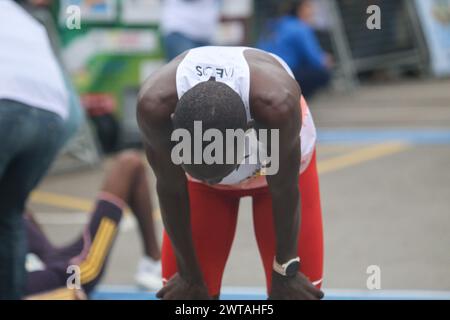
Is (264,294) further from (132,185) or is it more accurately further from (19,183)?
(19,183)

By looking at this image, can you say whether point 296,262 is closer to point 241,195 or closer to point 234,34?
point 241,195

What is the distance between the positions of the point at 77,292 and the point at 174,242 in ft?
3.05

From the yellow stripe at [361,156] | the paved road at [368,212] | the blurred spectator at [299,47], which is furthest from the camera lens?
the blurred spectator at [299,47]

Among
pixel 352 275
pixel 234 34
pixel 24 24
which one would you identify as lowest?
pixel 352 275

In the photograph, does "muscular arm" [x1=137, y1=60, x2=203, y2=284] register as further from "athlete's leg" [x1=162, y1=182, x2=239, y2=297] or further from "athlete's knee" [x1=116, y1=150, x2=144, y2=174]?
"athlete's knee" [x1=116, y1=150, x2=144, y2=174]

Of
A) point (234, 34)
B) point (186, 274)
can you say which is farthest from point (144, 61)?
point (186, 274)

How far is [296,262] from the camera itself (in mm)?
3811

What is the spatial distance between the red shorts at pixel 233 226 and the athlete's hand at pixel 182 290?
0.54 ft

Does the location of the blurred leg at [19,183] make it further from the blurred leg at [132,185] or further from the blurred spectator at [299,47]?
the blurred spectator at [299,47]

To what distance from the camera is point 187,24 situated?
996cm

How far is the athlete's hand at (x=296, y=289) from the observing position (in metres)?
3.83

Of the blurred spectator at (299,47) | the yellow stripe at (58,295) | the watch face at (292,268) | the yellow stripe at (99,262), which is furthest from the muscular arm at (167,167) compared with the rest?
the blurred spectator at (299,47)

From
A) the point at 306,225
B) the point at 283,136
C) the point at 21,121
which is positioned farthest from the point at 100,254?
the point at 283,136

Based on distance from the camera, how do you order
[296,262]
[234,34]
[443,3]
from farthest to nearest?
[443,3] < [234,34] < [296,262]
